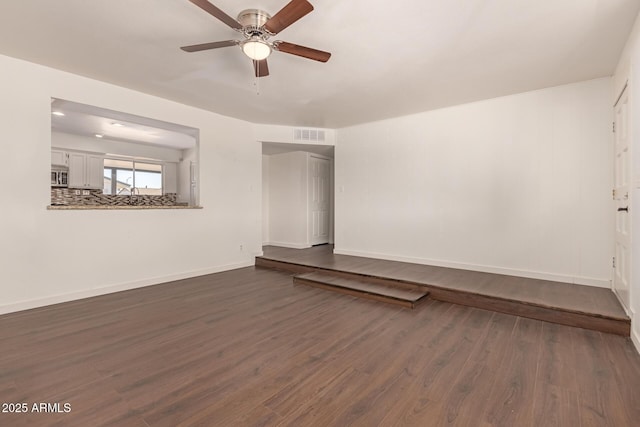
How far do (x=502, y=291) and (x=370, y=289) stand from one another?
1.49 meters

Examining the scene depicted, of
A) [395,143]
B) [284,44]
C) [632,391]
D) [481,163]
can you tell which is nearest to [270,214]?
[395,143]

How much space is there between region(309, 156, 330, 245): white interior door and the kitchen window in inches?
188

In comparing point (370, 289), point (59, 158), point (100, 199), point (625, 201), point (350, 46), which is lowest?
point (370, 289)

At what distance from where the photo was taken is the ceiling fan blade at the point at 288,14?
74.1 inches

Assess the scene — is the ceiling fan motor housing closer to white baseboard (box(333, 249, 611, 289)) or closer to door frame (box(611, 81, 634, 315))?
door frame (box(611, 81, 634, 315))

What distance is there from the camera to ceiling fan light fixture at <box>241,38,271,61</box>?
7.83ft

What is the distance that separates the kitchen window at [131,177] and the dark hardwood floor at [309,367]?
211 inches

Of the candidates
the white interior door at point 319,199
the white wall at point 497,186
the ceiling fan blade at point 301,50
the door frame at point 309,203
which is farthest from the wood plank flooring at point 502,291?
the ceiling fan blade at point 301,50

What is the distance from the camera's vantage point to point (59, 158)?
254 inches

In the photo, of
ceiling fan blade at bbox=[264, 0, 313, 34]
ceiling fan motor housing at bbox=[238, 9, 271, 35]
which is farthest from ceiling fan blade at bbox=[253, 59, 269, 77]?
ceiling fan blade at bbox=[264, 0, 313, 34]

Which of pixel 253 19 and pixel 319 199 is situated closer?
pixel 253 19

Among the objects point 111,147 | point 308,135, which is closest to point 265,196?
point 308,135

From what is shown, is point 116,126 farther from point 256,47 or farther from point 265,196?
point 256,47

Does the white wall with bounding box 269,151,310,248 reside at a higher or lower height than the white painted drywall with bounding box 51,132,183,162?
lower
